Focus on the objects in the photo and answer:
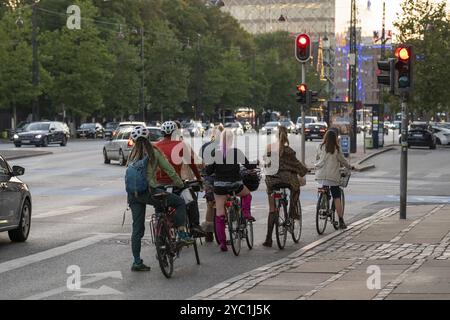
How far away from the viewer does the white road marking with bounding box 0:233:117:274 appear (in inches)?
491

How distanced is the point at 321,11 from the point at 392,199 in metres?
176

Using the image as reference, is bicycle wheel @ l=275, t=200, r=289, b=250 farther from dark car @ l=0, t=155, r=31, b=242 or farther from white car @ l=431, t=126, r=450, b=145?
white car @ l=431, t=126, r=450, b=145

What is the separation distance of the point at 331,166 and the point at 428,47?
56.6m

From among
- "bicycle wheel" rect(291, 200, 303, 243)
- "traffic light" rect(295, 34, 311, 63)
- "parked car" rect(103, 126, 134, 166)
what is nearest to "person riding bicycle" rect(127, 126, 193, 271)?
"bicycle wheel" rect(291, 200, 303, 243)

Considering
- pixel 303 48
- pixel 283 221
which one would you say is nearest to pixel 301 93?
pixel 303 48

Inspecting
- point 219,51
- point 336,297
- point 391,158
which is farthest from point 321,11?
point 336,297

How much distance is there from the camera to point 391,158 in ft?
160

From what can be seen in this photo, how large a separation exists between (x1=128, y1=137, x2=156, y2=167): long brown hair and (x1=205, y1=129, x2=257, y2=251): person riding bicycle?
190 cm

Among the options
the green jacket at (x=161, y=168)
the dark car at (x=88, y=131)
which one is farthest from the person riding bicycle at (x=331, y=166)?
the dark car at (x=88, y=131)

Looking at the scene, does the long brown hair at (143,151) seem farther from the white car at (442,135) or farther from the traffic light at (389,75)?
the white car at (442,135)

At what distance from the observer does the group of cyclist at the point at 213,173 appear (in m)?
11.9

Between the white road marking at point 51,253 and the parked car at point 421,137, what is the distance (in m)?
48.1

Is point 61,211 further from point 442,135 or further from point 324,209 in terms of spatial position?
point 442,135
